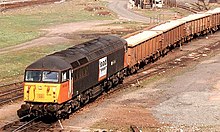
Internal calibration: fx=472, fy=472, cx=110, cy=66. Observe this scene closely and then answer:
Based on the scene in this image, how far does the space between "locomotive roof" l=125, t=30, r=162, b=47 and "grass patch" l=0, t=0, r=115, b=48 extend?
18.9 metres

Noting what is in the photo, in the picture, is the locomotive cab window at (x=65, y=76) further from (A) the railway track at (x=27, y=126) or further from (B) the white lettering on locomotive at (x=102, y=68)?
(B) the white lettering on locomotive at (x=102, y=68)

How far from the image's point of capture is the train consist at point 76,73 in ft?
86.5

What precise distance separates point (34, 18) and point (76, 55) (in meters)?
60.2

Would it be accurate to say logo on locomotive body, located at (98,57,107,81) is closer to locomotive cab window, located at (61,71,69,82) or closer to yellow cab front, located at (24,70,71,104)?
locomotive cab window, located at (61,71,69,82)

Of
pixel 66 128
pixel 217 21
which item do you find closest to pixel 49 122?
pixel 66 128

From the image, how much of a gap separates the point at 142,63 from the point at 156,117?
17.4 meters

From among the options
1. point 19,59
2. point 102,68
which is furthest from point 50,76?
point 19,59

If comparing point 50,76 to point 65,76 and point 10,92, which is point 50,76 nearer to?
point 65,76

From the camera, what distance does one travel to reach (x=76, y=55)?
94.6 ft

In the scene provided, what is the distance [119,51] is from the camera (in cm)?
3616

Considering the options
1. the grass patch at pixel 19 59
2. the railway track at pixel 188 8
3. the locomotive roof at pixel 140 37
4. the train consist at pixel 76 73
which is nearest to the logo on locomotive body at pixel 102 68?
the train consist at pixel 76 73

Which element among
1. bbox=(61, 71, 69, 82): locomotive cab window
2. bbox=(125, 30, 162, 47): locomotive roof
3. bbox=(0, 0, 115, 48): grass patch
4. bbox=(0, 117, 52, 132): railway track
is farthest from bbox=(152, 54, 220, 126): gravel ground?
bbox=(0, 0, 115, 48): grass patch

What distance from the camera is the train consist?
26375mm

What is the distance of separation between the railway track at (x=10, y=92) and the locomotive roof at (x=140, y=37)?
1039cm
